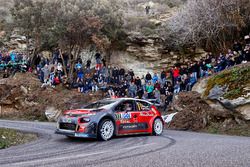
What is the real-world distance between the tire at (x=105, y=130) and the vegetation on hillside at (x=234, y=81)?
7.62 metres

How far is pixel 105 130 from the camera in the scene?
12.2 meters

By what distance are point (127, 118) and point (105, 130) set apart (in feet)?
4.12

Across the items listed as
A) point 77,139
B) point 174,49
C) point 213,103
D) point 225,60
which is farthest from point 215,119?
point 174,49

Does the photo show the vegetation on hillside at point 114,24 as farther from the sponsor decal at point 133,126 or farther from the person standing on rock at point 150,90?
the sponsor decal at point 133,126

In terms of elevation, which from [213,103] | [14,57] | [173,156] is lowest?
[173,156]

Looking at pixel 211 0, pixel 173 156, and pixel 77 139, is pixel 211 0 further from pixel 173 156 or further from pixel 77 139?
pixel 173 156

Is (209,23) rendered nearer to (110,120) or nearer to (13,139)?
(110,120)

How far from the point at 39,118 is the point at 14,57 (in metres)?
8.15

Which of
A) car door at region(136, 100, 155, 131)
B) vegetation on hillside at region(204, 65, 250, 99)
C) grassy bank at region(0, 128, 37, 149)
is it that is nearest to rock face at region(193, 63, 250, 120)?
vegetation on hillside at region(204, 65, 250, 99)

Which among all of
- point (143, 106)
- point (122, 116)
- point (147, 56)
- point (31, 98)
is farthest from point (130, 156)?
point (147, 56)

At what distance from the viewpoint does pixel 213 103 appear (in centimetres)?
1850

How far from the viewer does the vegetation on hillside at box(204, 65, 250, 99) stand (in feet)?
56.8

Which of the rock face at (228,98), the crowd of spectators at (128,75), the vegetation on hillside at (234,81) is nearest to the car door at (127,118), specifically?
the rock face at (228,98)

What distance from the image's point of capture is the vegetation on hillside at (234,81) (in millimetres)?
17312
